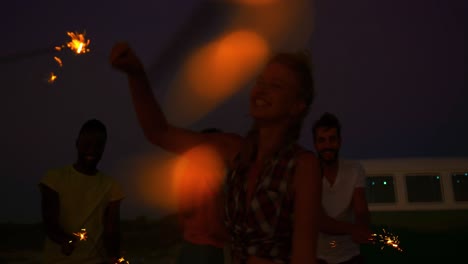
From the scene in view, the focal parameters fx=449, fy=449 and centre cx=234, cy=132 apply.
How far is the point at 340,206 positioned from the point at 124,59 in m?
3.00

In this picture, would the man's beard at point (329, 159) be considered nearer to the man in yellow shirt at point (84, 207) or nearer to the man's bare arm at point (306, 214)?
the man in yellow shirt at point (84, 207)

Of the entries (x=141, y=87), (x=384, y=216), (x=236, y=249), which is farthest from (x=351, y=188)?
(x=384, y=216)

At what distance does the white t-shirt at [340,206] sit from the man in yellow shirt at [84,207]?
1.81 meters

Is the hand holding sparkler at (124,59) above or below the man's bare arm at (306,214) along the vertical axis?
above

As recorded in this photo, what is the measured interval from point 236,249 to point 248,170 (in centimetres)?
28

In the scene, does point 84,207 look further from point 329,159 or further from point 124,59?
point 124,59

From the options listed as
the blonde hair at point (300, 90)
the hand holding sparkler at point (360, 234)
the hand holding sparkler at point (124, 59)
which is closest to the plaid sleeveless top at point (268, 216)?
the blonde hair at point (300, 90)

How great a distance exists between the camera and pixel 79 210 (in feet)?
12.2

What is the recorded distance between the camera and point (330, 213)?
12.9 ft

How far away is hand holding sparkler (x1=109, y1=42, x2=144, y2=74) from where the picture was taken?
4.62 feet

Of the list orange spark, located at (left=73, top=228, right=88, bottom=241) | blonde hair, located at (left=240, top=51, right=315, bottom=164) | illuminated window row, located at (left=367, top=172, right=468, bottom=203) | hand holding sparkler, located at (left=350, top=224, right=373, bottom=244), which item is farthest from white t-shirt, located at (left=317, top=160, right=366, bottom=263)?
illuminated window row, located at (left=367, top=172, right=468, bottom=203)

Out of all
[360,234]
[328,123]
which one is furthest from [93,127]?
[360,234]

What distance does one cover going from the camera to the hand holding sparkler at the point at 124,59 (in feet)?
4.62

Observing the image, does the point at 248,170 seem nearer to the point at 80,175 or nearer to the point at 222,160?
the point at 222,160
